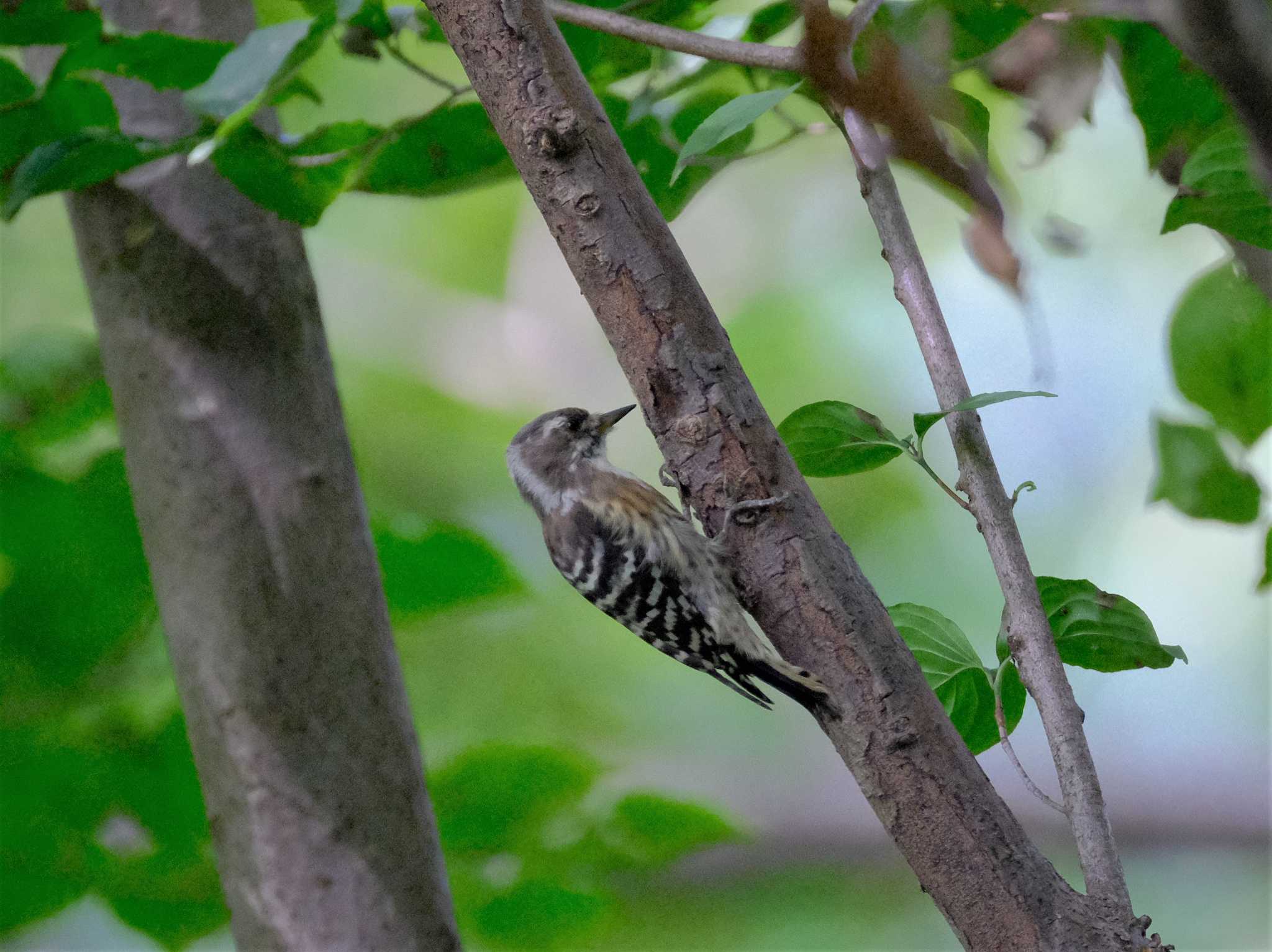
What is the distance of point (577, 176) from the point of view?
898 millimetres

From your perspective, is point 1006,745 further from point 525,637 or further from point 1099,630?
point 525,637

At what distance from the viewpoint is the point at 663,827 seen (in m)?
1.32

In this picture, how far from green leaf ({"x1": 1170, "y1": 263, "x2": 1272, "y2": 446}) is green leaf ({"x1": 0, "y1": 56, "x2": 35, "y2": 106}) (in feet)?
3.92

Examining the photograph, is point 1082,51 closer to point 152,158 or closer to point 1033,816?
point 152,158

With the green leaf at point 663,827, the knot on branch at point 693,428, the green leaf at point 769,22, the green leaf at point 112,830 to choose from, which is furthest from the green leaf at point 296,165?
the green leaf at point 663,827

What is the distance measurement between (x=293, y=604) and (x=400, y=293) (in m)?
1.56

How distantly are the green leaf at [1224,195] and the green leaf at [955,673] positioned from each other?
1.22 feet

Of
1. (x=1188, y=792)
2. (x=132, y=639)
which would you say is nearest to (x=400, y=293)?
(x=132, y=639)

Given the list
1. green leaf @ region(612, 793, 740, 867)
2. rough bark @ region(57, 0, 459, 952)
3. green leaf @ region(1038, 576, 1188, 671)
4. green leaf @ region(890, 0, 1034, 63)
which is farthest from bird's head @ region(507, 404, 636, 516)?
green leaf @ region(1038, 576, 1188, 671)

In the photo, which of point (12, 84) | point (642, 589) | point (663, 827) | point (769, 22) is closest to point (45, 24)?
point (12, 84)

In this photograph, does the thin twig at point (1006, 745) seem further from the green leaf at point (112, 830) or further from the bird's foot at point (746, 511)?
the green leaf at point (112, 830)

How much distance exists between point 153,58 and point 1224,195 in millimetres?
1024

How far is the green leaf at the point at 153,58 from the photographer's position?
111 cm

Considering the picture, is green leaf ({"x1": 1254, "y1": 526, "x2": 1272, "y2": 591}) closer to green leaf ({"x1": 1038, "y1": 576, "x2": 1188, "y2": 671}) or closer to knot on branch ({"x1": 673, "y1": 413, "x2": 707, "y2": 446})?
green leaf ({"x1": 1038, "y1": 576, "x2": 1188, "y2": 671})
